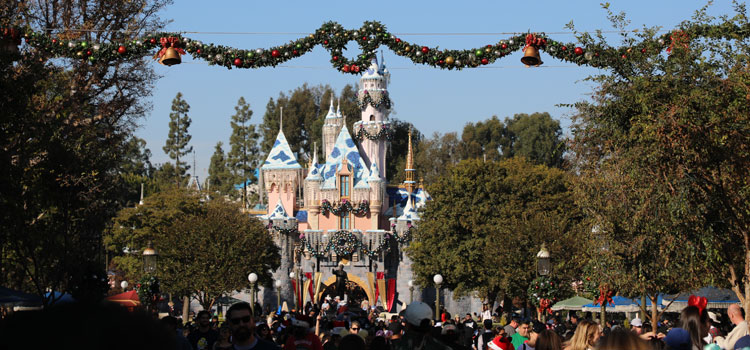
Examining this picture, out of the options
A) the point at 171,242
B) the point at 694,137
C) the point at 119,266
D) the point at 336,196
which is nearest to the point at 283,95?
the point at 336,196

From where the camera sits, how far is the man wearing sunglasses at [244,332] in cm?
697

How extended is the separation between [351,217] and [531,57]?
2305 inches

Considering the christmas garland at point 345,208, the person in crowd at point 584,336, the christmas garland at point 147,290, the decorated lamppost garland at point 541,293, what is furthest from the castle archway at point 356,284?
the person in crowd at point 584,336

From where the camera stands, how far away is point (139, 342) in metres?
1.80

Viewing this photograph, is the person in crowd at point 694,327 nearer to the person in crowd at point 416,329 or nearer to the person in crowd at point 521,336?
the person in crowd at point 416,329

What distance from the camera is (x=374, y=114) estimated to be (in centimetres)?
7769

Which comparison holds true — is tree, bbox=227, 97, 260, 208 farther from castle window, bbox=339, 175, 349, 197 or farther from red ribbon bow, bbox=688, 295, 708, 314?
red ribbon bow, bbox=688, 295, 708, 314

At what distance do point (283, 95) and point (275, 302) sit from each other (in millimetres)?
29923

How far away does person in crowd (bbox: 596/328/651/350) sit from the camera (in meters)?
4.39

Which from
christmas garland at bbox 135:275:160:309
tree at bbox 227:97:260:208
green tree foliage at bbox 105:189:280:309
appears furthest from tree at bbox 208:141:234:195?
christmas garland at bbox 135:275:160:309

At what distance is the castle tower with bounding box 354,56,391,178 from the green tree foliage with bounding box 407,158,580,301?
2137 centimetres

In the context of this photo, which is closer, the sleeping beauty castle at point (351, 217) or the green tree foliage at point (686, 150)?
the green tree foliage at point (686, 150)

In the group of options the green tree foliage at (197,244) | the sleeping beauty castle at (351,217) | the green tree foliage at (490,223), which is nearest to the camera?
the green tree foliage at (490,223)

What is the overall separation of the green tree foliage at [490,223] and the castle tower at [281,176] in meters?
21.1
